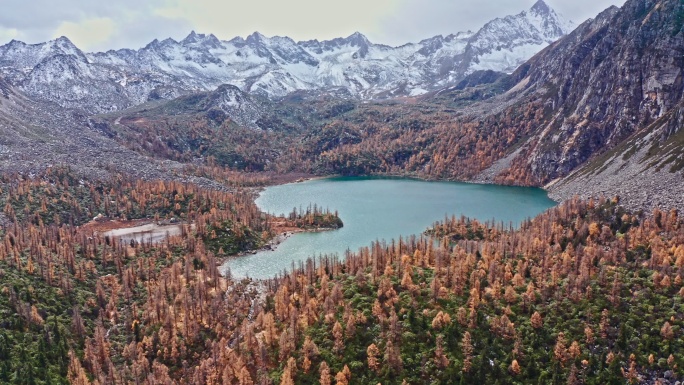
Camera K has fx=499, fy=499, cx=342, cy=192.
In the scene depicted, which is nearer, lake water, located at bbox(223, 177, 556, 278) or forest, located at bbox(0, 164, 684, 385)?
forest, located at bbox(0, 164, 684, 385)

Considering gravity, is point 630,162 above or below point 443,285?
above

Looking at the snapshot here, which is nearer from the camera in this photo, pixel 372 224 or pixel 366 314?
pixel 366 314

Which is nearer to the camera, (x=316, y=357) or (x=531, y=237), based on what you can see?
(x=316, y=357)

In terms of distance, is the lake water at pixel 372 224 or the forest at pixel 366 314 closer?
the forest at pixel 366 314

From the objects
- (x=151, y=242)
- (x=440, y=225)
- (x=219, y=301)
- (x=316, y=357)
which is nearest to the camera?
(x=316, y=357)

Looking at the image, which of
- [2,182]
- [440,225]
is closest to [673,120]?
[440,225]

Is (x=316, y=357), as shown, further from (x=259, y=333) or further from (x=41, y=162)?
(x=41, y=162)

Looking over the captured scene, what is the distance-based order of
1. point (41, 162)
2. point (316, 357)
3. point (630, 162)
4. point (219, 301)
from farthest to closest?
point (41, 162) < point (630, 162) < point (219, 301) < point (316, 357)

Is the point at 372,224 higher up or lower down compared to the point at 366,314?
higher up
